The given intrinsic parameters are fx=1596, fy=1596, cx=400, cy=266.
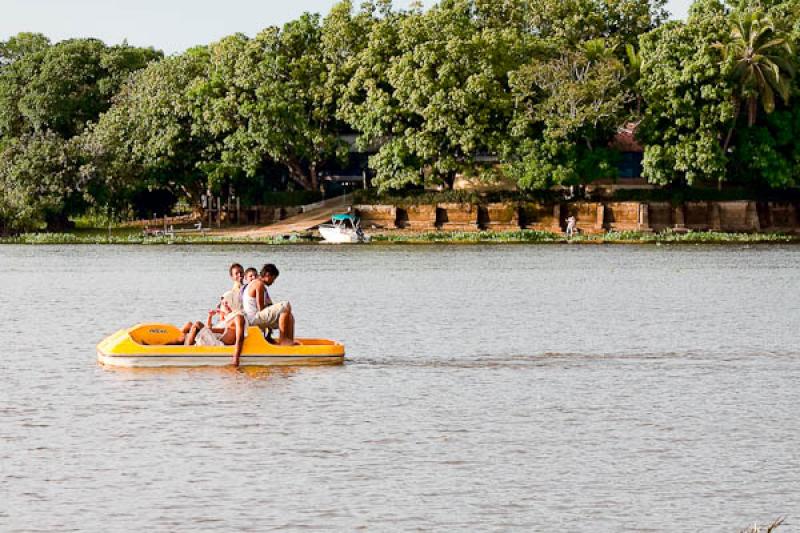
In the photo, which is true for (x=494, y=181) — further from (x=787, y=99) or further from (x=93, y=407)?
Answer: (x=93, y=407)

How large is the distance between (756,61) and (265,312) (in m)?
75.4

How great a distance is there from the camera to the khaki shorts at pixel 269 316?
2952 cm

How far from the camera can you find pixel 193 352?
29375 millimetres

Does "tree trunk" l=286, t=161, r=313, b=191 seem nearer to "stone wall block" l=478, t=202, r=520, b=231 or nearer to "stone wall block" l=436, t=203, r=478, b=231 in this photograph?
"stone wall block" l=436, t=203, r=478, b=231

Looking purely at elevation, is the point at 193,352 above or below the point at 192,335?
below

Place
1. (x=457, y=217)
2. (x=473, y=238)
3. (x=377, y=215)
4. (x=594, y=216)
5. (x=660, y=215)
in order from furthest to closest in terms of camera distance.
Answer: (x=377, y=215) < (x=457, y=217) < (x=594, y=216) < (x=660, y=215) < (x=473, y=238)

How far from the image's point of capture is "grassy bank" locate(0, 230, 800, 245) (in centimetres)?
10288

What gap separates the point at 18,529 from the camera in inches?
703

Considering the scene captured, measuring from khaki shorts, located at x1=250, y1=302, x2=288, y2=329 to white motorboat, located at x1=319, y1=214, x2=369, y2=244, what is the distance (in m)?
73.8

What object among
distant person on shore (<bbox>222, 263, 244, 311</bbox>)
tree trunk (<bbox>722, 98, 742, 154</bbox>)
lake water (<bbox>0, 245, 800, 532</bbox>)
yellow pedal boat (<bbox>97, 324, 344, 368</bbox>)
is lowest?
lake water (<bbox>0, 245, 800, 532</bbox>)

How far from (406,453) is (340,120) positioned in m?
90.0

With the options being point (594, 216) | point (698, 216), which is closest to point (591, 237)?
point (594, 216)

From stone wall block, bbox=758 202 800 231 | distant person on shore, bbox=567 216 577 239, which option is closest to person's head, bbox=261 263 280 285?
distant person on shore, bbox=567 216 577 239

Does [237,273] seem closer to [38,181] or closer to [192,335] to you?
[192,335]
